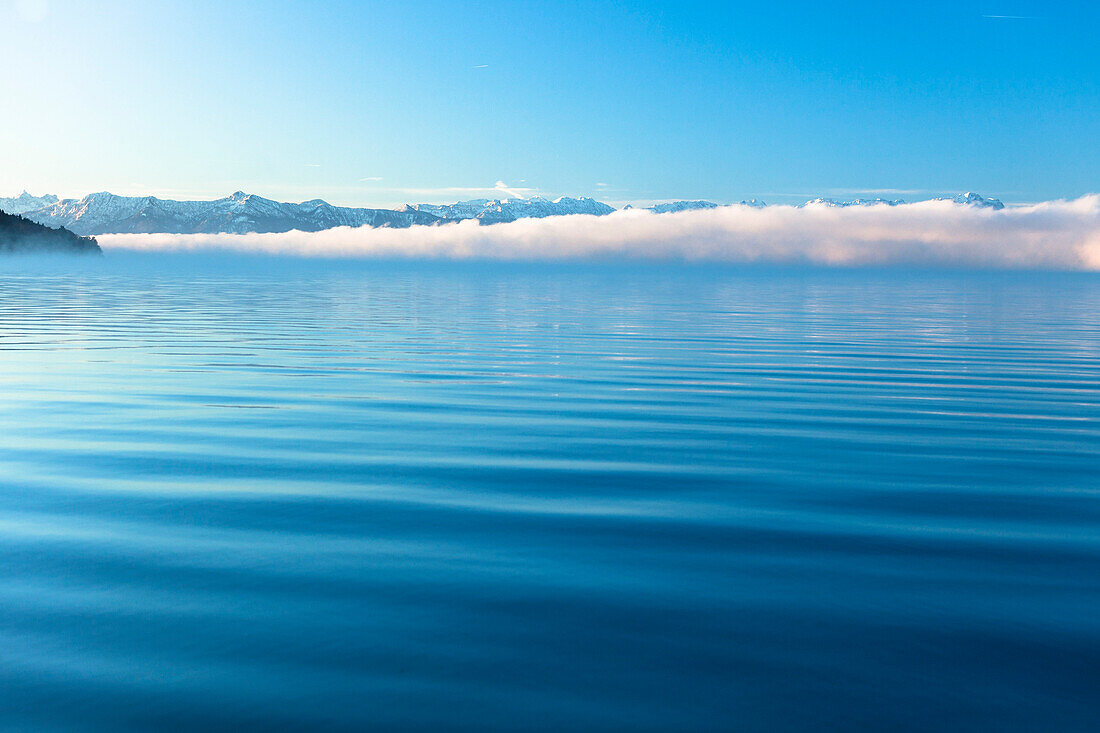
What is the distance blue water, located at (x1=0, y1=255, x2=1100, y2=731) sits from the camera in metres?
6.45

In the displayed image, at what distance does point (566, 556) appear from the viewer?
9656 millimetres

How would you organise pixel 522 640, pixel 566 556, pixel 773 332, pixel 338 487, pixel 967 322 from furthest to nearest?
1. pixel 967 322
2. pixel 773 332
3. pixel 338 487
4. pixel 566 556
5. pixel 522 640

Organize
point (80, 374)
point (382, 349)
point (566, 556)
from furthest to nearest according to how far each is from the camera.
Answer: point (382, 349)
point (80, 374)
point (566, 556)

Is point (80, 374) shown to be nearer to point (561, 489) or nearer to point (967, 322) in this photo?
point (561, 489)

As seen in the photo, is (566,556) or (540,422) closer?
(566,556)

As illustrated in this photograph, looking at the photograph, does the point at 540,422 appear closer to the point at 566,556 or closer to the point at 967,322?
the point at 566,556

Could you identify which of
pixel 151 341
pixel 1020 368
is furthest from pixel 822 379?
pixel 151 341

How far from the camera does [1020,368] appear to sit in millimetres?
30281

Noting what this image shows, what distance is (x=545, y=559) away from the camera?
9547mm

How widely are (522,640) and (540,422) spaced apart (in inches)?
444

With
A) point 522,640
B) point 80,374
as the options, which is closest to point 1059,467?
point 522,640

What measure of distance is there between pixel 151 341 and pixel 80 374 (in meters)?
10.9

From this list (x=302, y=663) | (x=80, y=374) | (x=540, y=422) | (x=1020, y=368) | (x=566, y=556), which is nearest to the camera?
(x=302, y=663)

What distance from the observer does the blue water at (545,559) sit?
6.45m
